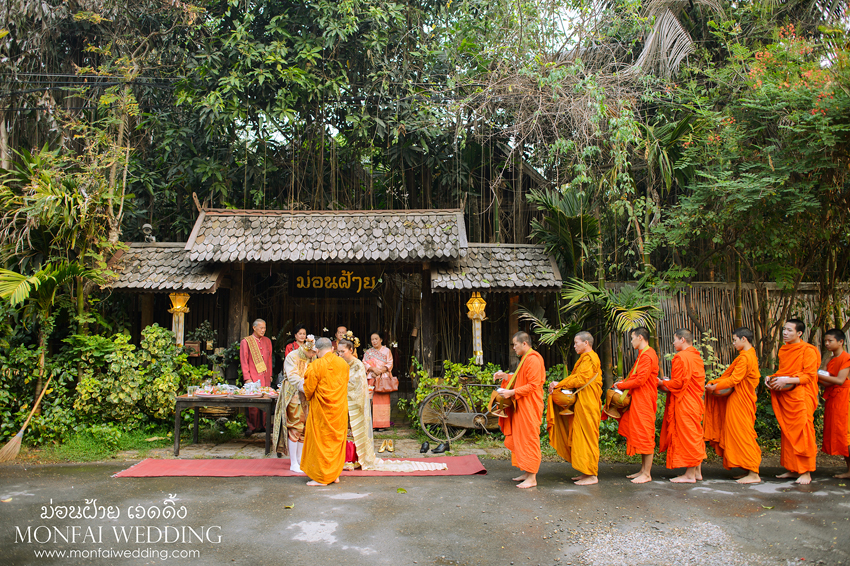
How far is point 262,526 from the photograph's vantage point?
4.39 m

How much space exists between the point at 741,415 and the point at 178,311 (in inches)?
290

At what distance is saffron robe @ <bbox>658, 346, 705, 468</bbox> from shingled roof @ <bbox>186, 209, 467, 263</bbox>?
3464 millimetres

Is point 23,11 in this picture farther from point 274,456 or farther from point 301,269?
point 274,456

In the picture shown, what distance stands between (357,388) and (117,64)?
7654 mm

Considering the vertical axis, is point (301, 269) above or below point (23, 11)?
below

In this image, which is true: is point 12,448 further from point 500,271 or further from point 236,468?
point 500,271

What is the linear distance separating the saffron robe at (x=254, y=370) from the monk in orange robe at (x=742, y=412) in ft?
18.9

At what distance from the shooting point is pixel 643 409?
19.0 feet

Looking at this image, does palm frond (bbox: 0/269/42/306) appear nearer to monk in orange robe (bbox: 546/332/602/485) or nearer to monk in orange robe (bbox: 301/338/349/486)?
monk in orange robe (bbox: 301/338/349/486)

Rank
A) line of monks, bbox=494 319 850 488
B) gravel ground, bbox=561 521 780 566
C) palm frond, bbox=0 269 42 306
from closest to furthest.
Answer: gravel ground, bbox=561 521 780 566
line of monks, bbox=494 319 850 488
palm frond, bbox=0 269 42 306

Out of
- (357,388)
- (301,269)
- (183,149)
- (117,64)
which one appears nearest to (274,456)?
(357,388)

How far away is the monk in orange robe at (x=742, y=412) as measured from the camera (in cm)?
573

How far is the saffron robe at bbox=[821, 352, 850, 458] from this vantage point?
5.94m

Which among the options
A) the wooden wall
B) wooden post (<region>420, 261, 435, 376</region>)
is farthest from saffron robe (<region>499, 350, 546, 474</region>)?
the wooden wall
